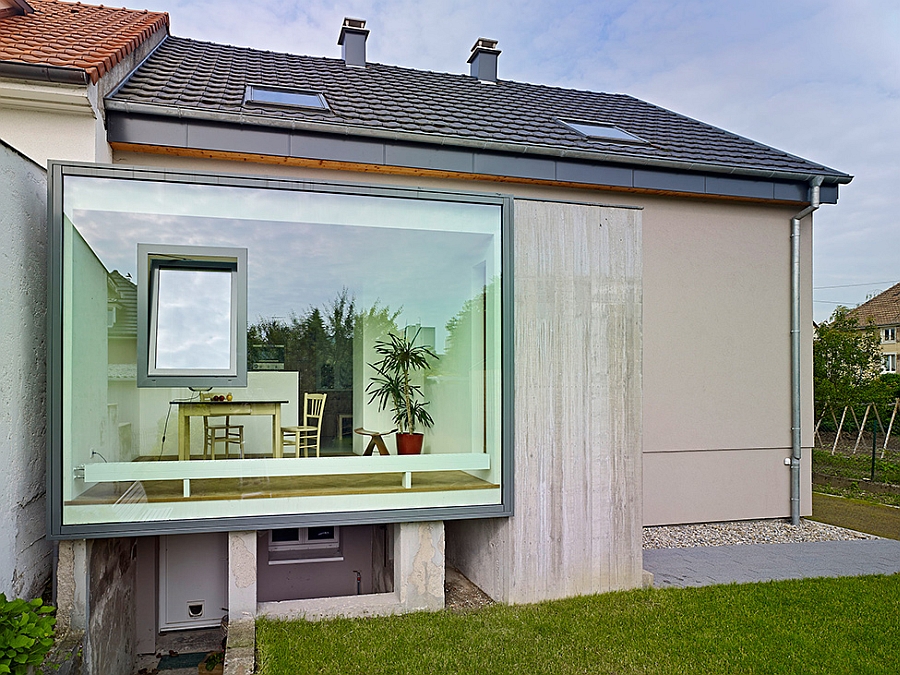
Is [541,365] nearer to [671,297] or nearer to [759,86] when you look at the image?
[671,297]

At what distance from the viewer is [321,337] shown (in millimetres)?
4973

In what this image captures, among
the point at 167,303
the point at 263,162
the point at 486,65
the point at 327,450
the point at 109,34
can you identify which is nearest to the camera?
the point at 167,303

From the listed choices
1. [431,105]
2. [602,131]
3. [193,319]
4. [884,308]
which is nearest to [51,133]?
[193,319]

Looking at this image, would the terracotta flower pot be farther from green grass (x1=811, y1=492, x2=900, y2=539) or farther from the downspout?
green grass (x1=811, y1=492, x2=900, y2=539)

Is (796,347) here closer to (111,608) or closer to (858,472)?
(858,472)

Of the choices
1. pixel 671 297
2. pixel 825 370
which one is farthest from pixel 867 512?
pixel 825 370

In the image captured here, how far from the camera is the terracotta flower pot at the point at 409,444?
5078 mm

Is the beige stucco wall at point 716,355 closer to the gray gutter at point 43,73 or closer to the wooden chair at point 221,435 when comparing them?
the wooden chair at point 221,435

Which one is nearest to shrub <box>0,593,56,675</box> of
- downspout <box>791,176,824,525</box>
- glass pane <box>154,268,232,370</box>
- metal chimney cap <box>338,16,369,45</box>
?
glass pane <box>154,268,232,370</box>

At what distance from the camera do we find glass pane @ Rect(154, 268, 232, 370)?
14.7 ft

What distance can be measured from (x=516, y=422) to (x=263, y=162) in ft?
11.6

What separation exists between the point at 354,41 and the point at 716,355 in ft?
23.1

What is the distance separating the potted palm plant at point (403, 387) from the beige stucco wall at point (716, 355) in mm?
2745

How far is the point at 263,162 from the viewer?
21.1 feet
